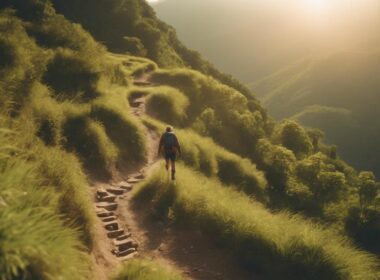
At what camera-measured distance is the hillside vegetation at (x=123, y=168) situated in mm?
6652

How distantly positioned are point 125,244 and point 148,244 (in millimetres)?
858

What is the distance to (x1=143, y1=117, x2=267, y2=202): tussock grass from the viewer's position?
23.7 metres

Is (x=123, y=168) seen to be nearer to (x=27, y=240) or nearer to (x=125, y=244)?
(x=125, y=244)

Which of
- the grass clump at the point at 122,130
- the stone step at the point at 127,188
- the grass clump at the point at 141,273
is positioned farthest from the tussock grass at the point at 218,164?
the grass clump at the point at 141,273

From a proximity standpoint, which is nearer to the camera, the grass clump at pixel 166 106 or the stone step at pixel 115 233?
the stone step at pixel 115 233

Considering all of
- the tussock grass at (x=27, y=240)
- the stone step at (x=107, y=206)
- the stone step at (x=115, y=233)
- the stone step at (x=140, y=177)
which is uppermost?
the tussock grass at (x=27, y=240)

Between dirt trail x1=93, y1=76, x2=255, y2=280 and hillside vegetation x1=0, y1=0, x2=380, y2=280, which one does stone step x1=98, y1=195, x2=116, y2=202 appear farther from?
hillside vegetation x1=0, y1=0, x2=380, y2=280

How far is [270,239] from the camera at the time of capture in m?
12.1

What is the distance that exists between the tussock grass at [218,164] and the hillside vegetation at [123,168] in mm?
98

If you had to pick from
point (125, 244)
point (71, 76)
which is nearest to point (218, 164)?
point (71, 76)

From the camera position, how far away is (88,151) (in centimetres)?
1703

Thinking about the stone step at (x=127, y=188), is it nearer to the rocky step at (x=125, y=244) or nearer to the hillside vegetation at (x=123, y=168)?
the hillside vegetation at (x=123, y=168)

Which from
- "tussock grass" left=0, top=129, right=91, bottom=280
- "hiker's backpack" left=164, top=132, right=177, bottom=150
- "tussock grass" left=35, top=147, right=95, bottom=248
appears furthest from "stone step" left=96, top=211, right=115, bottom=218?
"tussock grass" left=0, top=129, right=91, bottom=280

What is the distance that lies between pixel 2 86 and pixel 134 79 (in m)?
24.5
